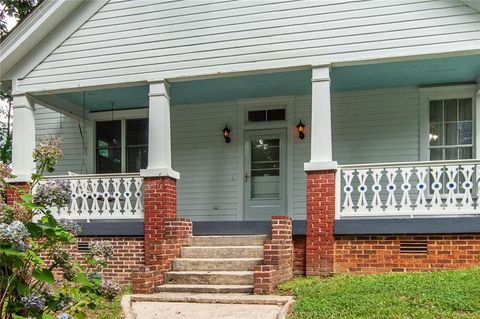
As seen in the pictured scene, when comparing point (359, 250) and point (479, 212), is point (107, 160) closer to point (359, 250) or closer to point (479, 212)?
point (359, 250)

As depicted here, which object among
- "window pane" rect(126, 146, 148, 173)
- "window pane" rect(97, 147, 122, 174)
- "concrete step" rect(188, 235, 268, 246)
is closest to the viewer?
"concrete step" rect(188, 235, 268, 246)

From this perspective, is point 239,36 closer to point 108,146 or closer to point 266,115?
point 266,115

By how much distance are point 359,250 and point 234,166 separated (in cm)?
363

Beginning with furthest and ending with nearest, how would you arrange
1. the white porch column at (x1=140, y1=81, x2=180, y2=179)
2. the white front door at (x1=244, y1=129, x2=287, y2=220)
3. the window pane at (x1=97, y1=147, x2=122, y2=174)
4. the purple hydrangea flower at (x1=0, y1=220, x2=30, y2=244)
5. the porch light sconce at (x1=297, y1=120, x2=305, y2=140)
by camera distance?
the window pane at (x1=97, y1=147, x2=122, y2=174) → the white front door at (x1=244, y1=129, x2=287, y2=220) → the porch light sconce at (x1=297, y1=120, x2=305, y2=140) → the white porch column at (x1=140, y1=81, x2=180, y2=179) → the purple hydrangea flower at (x1=0, y1=220, x2=30, y2=244)

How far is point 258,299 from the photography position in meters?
5.97

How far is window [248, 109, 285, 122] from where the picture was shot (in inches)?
385

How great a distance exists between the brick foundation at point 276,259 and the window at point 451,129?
3.54 meters

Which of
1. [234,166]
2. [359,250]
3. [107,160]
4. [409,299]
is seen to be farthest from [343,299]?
[107,160]

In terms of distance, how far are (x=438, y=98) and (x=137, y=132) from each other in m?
6.06

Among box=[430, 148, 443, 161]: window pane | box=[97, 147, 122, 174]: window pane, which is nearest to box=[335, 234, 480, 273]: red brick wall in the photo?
box=[430, 148, 443, 161]: window pane

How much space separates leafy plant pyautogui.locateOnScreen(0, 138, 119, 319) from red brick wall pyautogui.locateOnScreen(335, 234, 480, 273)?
14.8 feet

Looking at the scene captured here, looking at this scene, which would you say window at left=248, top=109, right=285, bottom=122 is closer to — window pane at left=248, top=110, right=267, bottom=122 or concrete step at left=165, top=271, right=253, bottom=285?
window pane at left=248, top=110, right=267, bottom=122

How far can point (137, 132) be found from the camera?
1066cm

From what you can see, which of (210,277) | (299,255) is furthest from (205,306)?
(299,255)
